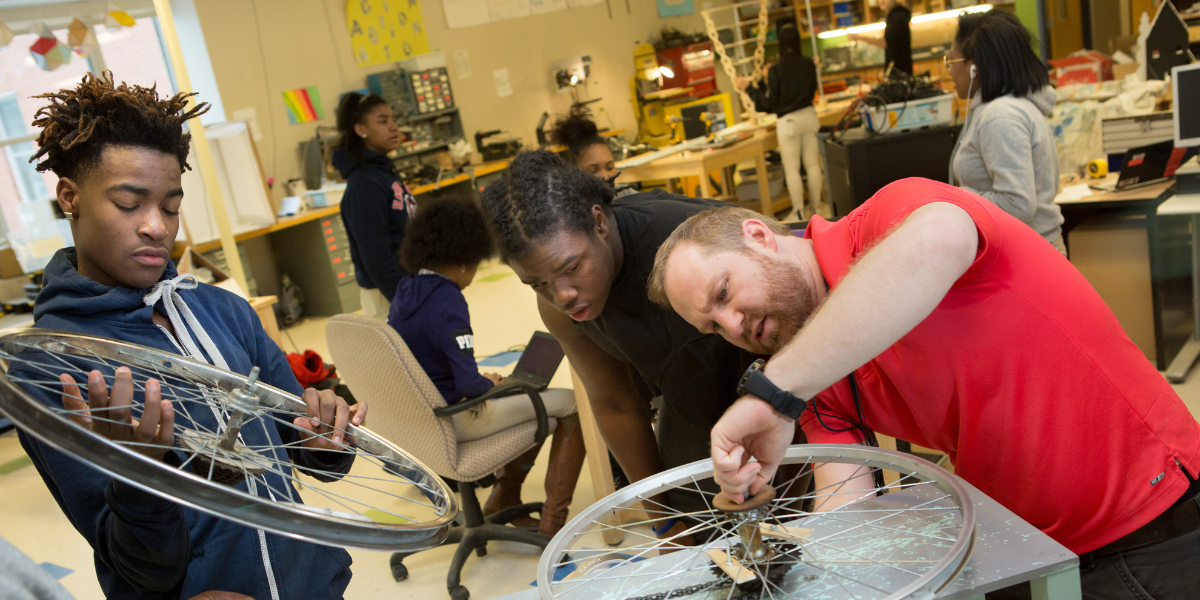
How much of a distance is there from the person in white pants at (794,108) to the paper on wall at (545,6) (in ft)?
10.9

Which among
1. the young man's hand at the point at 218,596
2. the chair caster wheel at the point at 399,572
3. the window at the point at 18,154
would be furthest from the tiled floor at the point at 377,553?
the window at the point at 18,154

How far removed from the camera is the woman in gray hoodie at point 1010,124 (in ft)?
8.72

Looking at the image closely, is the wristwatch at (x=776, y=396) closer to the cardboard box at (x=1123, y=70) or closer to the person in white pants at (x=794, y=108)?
the cardboard box at (x=1123, y=70)

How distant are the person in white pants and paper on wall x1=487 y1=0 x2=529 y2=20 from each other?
325cm

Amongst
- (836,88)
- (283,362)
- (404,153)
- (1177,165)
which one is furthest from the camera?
(836,88)

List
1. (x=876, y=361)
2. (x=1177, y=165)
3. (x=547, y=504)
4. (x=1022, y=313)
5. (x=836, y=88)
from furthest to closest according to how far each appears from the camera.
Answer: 1. (x=836, y=88)
2. (x=1177, y=165)
3. (x=547, y=504)
4. (x=876, y=361)
5. (x=1022, y=313)

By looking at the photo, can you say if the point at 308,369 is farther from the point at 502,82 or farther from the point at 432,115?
the point at 502,82

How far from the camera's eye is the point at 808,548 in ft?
3.34

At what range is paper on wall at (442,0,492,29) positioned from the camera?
8.27 metres

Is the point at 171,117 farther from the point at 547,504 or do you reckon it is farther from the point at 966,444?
the point at 547,504

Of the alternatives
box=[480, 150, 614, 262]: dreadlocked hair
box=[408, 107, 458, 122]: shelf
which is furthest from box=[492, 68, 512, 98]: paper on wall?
box=[480, 150, 614, 262]: dreadlocked hair

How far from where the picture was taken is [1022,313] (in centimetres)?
100

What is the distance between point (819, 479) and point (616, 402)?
711 millimetres

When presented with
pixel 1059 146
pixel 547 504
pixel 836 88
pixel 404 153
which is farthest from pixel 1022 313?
pixel 836 88
